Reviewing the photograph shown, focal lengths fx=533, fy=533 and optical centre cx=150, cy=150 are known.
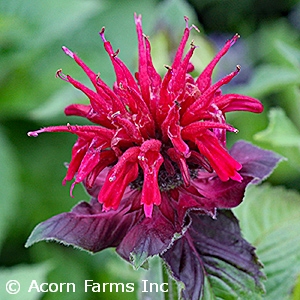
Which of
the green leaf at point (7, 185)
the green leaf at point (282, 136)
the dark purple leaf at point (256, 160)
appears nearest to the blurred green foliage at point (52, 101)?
the green leaf at point (7, 185)

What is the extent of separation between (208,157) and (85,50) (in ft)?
3.92

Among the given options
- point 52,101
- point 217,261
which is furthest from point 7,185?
point 217,261

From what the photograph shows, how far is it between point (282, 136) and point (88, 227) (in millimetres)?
523

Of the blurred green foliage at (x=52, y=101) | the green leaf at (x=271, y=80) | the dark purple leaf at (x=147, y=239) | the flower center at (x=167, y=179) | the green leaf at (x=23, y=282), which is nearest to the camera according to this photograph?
the dark purple leaf at (x=147, y=239)

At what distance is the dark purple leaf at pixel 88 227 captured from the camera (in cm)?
80

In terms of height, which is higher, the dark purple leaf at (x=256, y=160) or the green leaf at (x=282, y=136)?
the dark purple leaf at (x=256, y=160)

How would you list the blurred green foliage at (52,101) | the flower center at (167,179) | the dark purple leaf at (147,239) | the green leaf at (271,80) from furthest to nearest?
the blurred green foliage at (52,101) < the green leaf at (271,80) < the flower center at (167,179) < the dark purple leaf at (147,239)

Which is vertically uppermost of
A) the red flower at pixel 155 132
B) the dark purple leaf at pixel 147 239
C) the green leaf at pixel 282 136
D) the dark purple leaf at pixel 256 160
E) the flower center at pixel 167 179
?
the red flower at pixel 155 132

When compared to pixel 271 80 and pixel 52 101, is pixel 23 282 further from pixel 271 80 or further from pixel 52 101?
pixel 271 80

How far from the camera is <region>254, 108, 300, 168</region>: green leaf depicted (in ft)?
3.74

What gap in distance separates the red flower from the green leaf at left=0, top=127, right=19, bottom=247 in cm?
69
